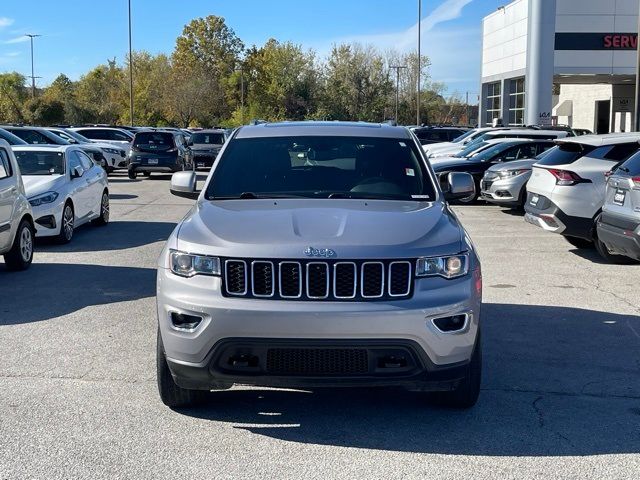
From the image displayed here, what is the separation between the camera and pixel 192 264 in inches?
183

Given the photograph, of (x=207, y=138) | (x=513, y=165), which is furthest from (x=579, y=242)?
(x=207, y=138)

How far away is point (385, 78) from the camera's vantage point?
76875 mm

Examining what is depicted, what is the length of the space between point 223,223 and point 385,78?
242 ft

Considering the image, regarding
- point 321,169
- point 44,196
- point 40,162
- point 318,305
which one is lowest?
point 44,196

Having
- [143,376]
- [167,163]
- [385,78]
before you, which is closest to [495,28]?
[167,163]

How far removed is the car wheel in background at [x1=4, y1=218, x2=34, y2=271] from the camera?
10.0 m

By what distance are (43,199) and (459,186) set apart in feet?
25.2

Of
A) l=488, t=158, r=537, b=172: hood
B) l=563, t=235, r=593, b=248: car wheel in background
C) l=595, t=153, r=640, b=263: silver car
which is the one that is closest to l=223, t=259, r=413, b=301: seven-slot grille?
l=595, t=153, r=640, b=263: silver car

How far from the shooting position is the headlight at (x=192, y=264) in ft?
15.0

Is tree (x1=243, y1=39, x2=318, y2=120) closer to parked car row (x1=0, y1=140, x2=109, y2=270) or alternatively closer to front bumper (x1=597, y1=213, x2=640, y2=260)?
parked car row (x1=0, y1=140, x2=109, y2=270)

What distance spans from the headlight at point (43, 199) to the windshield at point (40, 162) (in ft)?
3.40

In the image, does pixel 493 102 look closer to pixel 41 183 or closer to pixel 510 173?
pixel 510 173

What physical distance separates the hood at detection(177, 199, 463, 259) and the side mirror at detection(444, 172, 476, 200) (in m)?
1.11

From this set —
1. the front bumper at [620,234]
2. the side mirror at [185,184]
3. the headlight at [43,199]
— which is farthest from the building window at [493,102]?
the side mirror at [185,184]
